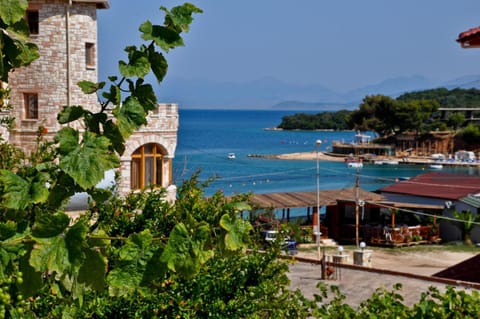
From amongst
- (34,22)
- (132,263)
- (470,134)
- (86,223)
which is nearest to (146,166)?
(34,22)

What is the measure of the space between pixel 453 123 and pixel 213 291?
96.9 m

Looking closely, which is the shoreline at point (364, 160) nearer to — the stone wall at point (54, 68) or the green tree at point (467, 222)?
the green tree at point (467, 222)

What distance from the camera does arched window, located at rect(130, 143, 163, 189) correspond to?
1504 centimetres

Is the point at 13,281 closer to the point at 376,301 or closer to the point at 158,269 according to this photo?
the point at 158,269

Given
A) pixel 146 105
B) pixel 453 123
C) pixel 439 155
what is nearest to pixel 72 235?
pixel 146 105

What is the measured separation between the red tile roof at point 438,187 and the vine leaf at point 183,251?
27.8 meters

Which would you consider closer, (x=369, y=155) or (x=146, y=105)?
(x=146, y=105)

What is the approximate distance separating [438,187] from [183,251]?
100 ft

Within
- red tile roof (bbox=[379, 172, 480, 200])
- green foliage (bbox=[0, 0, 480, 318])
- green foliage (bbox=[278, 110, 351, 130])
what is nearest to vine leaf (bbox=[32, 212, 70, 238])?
green foliage (bbox=[0, 0, 480, 318])

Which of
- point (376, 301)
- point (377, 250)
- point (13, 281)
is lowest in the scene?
point (377, 250)

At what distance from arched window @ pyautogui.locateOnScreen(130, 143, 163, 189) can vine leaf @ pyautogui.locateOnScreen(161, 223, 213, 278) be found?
43.5 feet

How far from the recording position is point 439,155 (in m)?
88.2

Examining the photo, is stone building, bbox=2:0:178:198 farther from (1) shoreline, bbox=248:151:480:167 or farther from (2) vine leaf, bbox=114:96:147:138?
(1) shoreline, bbox=248:151:480:167

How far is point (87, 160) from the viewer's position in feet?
5.38
